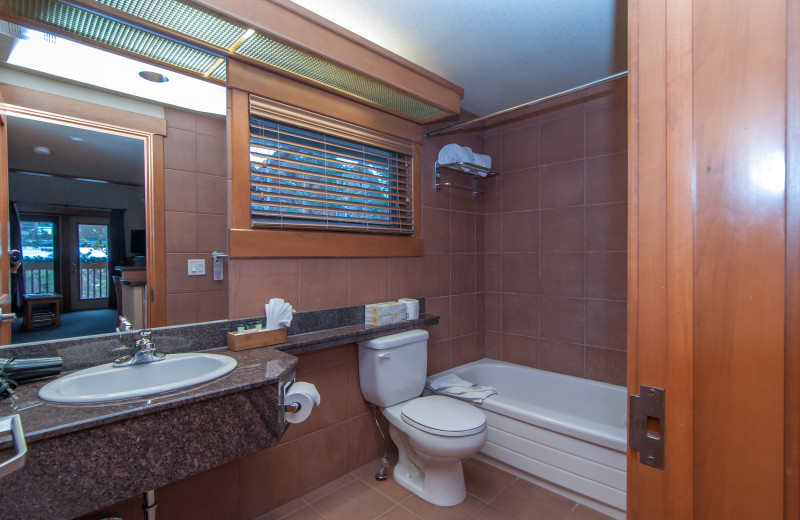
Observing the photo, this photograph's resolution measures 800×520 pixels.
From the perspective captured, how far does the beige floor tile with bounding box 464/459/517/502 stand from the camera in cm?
207

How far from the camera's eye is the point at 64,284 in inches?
55.3

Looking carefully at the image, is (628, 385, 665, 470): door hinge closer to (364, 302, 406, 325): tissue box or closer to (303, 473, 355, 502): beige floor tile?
(364, 302, 406, 325): tissue box

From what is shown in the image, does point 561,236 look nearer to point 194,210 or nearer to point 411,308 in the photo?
point 411,308

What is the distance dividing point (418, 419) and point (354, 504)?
21.9 inches

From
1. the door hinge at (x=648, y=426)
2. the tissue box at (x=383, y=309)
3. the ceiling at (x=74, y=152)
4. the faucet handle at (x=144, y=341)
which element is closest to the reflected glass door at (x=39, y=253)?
the ceiling at (x=74, y=152)

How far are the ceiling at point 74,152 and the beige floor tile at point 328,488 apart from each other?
5.75 ft

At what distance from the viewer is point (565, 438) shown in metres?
2.00

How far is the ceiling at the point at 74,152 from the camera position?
1.34 meters

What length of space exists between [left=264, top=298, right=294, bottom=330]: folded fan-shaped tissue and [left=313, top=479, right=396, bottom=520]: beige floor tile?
3.20 ft

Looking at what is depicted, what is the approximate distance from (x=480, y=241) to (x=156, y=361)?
238cm

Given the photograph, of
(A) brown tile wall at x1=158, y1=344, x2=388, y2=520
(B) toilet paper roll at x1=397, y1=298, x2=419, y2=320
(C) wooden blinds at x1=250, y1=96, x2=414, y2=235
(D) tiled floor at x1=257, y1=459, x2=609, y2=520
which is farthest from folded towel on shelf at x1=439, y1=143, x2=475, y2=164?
(D) tiled floor at x1=257, y1=459, x2=609, y2=520

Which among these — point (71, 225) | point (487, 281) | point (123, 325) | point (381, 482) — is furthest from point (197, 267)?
point (487, 281)

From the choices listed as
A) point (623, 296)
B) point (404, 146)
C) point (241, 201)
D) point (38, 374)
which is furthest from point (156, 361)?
point (623, 296)

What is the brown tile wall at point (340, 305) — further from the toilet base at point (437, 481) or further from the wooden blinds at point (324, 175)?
the toilet base at point (437, 481)
